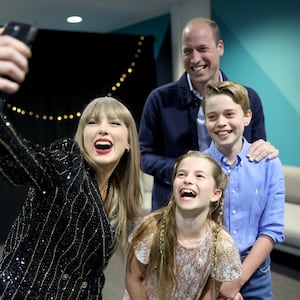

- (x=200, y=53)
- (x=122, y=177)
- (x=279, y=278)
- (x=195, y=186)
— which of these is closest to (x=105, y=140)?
(x=122, y=177)

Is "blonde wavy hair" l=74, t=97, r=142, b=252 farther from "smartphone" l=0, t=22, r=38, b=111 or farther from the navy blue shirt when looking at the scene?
"smartphone" l=0, t=22, r=38, b=111

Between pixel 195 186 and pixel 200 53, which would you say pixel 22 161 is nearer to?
pixel 195 186

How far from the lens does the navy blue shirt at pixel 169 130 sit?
68.8 inches

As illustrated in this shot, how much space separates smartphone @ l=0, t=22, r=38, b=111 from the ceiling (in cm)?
460

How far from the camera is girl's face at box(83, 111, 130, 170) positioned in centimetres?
131

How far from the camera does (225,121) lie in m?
1.42

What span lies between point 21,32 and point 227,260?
0.98m

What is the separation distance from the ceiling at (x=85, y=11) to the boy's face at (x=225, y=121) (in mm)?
3955

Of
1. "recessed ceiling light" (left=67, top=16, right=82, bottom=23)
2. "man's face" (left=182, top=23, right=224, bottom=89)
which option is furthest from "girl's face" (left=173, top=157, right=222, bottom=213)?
"recessed ceiling light" (left=67, top=16, right=82, bottom=23)

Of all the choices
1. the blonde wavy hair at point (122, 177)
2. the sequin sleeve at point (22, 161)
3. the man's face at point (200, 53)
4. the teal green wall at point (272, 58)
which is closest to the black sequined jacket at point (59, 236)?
the sequin sleeve at point (22, 161)

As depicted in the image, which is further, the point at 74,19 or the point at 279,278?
the point at 74,19

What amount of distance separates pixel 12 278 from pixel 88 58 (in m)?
4.83

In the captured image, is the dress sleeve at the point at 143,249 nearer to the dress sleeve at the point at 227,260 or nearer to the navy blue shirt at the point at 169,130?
the dress sleeve at the point at 227,260

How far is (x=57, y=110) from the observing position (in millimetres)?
5629
